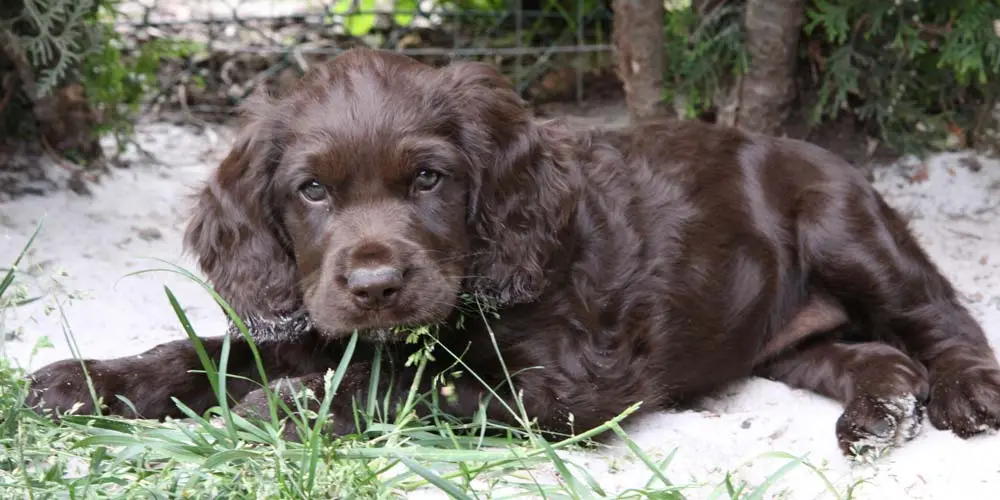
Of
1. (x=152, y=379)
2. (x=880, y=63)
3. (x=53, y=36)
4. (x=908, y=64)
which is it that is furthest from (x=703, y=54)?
(x=152, y=379)

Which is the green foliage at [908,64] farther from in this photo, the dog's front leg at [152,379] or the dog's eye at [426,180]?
the dog's front leg at [152,379]

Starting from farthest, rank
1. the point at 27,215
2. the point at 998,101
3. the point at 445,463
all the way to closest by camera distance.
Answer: the point at 998,101 → the point at 27,215 → the point at 445,463

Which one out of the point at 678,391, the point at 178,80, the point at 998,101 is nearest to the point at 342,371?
the point at 678,391

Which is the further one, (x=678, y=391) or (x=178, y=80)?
(x=178, y=80)

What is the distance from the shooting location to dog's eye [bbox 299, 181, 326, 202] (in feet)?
9.00

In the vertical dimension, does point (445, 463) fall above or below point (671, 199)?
below

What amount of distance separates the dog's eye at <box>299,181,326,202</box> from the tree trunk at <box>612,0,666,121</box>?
2.33 meters

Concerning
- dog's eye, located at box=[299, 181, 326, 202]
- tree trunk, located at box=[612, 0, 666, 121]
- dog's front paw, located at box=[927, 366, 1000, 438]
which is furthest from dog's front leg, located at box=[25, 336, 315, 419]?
tree trunk, located at box=[612, 0, 666, 121]

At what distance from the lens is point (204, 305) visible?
3988 millimetres

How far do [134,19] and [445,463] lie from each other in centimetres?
473

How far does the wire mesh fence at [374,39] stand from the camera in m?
6.15

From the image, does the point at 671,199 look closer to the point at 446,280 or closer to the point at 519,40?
the point at 446,280

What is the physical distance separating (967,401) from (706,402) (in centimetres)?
71

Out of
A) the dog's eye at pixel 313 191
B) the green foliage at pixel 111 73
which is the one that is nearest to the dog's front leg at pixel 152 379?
the dog's eye at pixel 313 191
